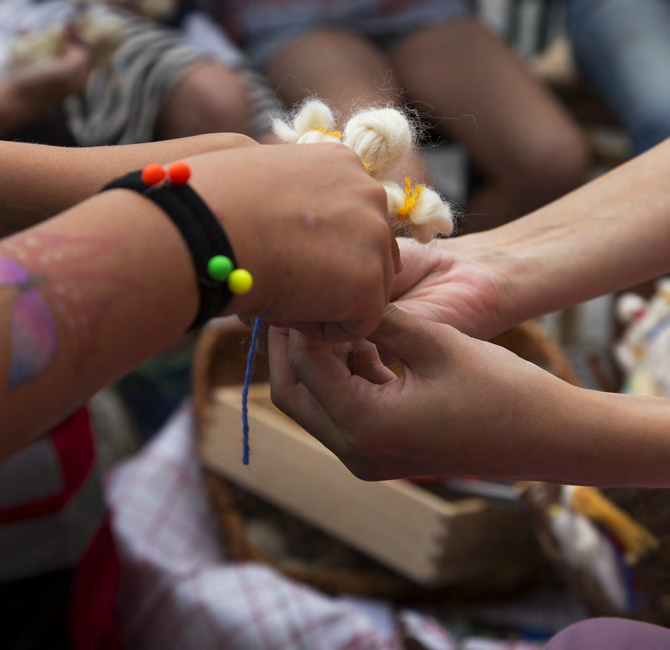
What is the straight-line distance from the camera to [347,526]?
4.23 feet

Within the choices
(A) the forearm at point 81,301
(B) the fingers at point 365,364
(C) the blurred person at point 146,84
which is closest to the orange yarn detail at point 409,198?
(B) the fingers at point 365,364

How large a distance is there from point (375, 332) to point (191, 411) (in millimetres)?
861

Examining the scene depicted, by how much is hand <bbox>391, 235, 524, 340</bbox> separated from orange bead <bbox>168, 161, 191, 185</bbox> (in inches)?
11.5

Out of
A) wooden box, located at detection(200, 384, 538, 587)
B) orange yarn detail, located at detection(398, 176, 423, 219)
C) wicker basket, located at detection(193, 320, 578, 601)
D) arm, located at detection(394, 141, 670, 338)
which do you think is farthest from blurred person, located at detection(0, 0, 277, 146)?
orange yarn detail, located at detection(398, 176, 423, 219)

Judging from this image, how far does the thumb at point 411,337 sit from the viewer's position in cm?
61

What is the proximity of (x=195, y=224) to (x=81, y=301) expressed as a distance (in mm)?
86

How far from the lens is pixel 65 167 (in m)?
0.73

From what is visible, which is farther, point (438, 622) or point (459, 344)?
point (438, 622)

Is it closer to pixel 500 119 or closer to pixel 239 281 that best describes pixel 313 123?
pixel 239 281

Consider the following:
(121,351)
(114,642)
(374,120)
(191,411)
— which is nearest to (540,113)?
(191,411)

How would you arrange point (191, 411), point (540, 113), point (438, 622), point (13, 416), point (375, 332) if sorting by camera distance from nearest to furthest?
point (13, 416) < point (375, 332) < point (438, 622) < point (191, 411) < point (540, 113)

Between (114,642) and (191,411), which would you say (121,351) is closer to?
(114,642)

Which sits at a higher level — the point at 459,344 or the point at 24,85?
the point at 459,344

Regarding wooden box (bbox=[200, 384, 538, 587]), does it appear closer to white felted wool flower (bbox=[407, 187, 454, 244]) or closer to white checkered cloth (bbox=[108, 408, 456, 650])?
white checkered cloth (bbox=[108, 408, 456, 650])
